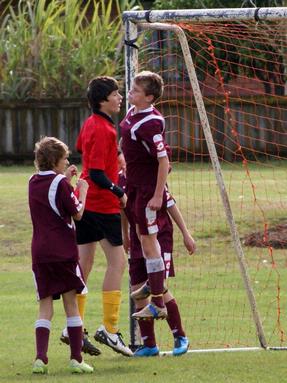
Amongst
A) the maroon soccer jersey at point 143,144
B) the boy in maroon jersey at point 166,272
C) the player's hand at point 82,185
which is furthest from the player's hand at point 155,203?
the player's hand at point 82,185

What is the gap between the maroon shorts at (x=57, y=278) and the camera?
8695 mm

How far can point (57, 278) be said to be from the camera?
8.73 metres

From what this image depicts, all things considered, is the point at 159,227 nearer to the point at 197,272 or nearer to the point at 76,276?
the point at 76,276

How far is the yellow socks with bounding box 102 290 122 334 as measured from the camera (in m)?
9.55

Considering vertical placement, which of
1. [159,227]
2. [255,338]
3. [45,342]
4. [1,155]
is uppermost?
[159,227]

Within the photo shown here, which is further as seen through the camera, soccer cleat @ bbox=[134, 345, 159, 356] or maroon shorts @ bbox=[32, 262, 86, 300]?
soccer cleat @ bbox=[134, 345, 159, 356]

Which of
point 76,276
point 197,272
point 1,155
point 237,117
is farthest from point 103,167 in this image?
point 1,155

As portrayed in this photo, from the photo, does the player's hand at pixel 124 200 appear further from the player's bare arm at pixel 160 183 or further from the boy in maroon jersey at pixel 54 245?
the boy in maroon jersey at pixel 54 245

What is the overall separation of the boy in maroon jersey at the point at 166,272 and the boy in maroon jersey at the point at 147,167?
11 centimetres

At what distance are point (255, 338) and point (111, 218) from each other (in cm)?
198

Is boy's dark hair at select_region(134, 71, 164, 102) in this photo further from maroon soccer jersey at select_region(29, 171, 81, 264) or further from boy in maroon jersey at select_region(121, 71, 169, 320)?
maroon soccer jersey at select_region(29, 171, 81, 264)

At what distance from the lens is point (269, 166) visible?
19.4m

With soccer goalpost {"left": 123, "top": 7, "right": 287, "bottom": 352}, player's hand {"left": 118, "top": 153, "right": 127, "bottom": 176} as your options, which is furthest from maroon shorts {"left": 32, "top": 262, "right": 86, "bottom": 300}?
soccer goalpost {"left": 123, "top": 7, "right": 287, "bottom": 352}

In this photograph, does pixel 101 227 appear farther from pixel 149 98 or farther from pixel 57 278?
pixel 149 98
